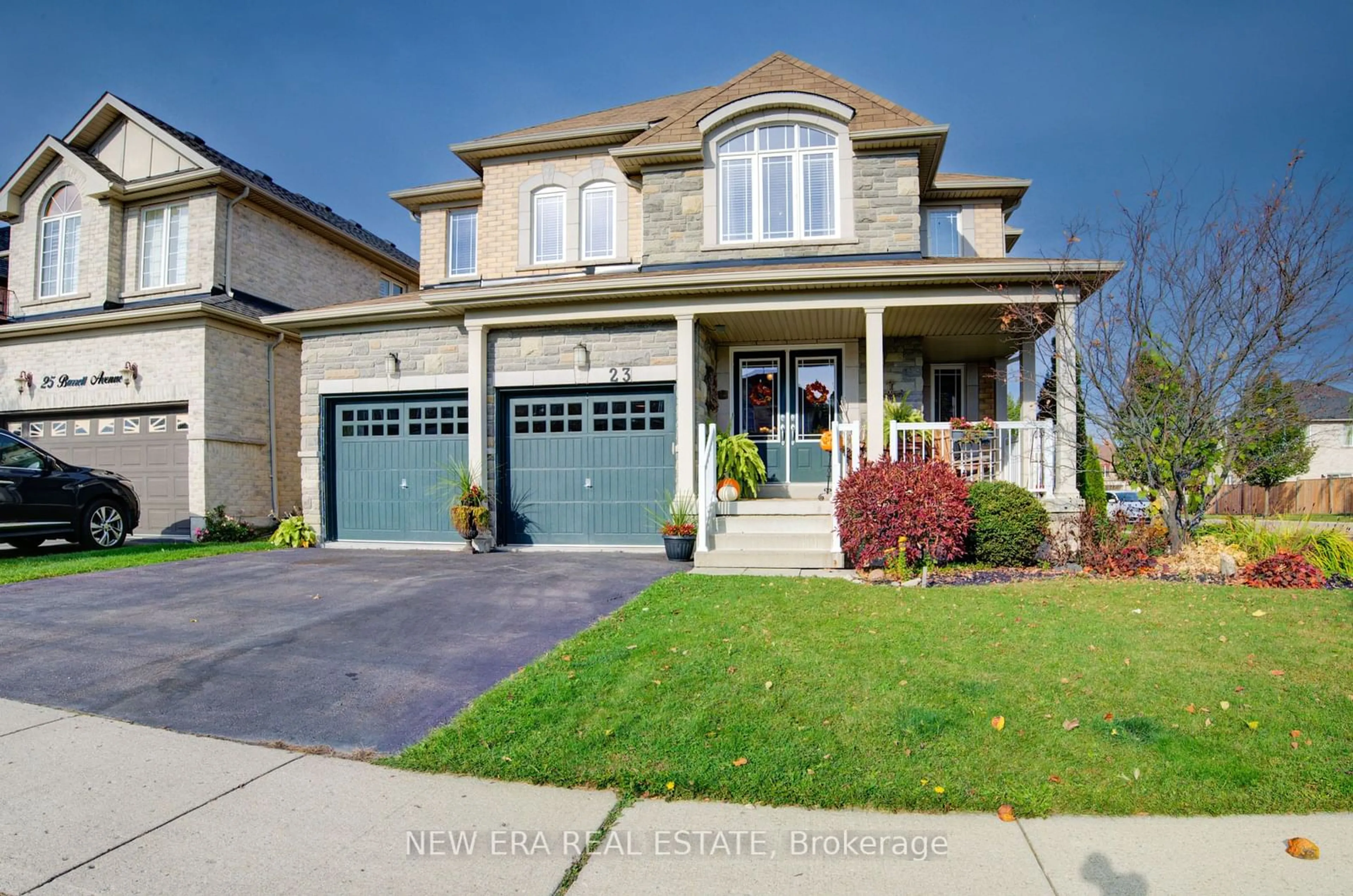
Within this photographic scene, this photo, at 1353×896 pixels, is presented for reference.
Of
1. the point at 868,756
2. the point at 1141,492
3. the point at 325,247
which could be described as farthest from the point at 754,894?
the point at 325,247

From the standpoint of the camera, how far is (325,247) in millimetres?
16156

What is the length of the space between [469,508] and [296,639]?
4675 mm

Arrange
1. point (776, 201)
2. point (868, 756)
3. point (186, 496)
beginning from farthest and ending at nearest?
1. point (186, 496)
2. point (776, 201)
3. point (868, 756)

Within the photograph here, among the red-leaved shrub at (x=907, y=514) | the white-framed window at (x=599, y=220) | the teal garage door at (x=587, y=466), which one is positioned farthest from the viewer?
the white-framed window at (x=599, y=220)

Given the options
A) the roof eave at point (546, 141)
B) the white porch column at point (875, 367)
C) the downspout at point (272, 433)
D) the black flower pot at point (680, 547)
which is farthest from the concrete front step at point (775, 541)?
the downspout at point (272, 433)

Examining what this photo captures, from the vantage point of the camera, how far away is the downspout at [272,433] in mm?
13945

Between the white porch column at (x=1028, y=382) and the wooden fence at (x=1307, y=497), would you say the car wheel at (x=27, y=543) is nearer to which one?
the white porch column at (x=1028, y=382)

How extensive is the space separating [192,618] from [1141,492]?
996cm

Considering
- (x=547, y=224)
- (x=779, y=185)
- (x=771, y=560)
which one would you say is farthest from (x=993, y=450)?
(x=547, y=224)

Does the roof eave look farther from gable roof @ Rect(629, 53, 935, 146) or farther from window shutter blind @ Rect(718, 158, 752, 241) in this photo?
window shutter blind @ Rect(718, 158, 752, 241)

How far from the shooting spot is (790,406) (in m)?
11.6

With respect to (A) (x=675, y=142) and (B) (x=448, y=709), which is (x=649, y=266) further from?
(B) (x=448, y=709)

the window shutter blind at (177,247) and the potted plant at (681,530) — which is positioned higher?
the window shutter blind at (177,247)

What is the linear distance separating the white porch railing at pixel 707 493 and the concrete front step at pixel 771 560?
195 mm
